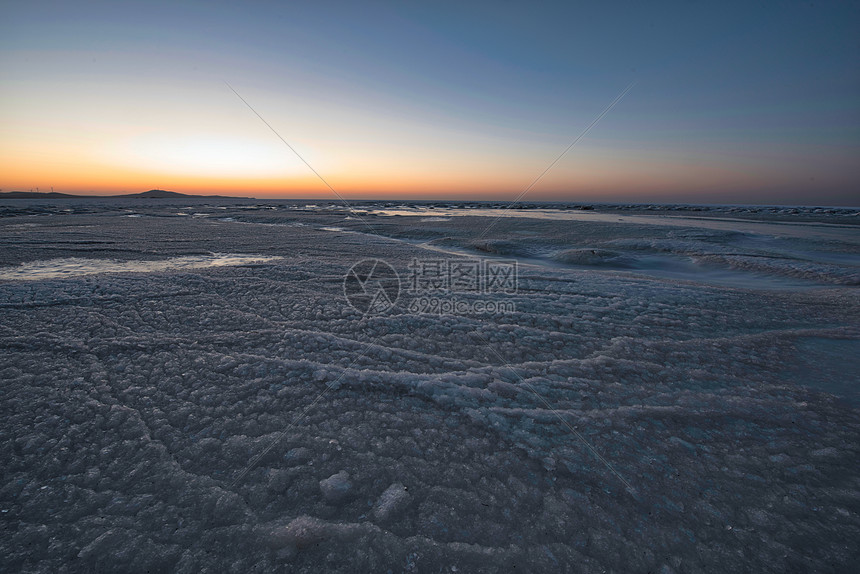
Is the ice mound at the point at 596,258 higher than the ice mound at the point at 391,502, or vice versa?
the ice mound at the point at 596,258

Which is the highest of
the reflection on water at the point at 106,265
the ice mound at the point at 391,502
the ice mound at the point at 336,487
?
the reflection on water at the point at 106,265

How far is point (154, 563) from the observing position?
4.56 feet

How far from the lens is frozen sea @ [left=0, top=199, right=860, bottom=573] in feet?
4.90

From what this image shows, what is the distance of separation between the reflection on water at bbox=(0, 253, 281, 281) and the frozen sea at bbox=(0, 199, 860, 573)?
3.58 ft

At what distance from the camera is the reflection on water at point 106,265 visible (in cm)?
595

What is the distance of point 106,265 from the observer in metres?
6.80

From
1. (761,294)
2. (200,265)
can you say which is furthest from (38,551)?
(761,294)

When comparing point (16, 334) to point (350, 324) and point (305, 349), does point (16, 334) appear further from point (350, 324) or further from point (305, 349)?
point (350, 324)

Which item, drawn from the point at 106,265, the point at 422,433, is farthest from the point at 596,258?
the point at 106,265

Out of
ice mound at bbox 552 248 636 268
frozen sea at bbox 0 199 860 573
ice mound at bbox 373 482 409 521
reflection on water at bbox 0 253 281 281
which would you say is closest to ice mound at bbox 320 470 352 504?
frozen sea at bbox 0 199 860 573

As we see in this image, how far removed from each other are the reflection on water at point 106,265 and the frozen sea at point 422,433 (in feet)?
3.58

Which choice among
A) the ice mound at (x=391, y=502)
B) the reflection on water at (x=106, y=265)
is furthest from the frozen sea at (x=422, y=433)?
the reflection on water at (x=106, y=265)

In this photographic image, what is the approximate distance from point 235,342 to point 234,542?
7.51ft

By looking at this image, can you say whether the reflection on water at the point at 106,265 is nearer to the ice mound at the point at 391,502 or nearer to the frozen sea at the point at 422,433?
the frozen sea at the point at 422,433
